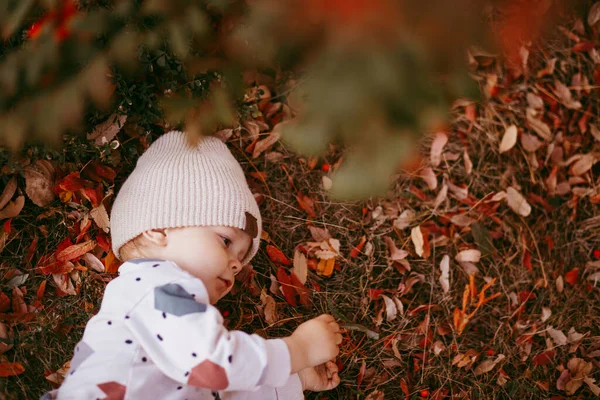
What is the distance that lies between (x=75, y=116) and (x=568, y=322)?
229 centimetres

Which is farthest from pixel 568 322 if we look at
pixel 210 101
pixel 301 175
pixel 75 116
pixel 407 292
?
pixel 75 116

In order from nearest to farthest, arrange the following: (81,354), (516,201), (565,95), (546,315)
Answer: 1. (81,354)
2. (546,315)
3. (516,201)
4. (565,95)

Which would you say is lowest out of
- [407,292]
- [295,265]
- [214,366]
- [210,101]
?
[407,292]

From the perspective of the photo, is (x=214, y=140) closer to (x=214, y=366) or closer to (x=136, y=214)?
(x=136, y=214)

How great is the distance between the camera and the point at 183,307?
5.13 ft

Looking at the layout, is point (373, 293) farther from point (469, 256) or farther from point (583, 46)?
point (583, 46)

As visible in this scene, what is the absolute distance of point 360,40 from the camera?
87 centimetres

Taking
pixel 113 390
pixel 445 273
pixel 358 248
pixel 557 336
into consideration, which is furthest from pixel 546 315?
pixel 113 390

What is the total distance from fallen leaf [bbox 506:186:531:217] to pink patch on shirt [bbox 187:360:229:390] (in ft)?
5.52

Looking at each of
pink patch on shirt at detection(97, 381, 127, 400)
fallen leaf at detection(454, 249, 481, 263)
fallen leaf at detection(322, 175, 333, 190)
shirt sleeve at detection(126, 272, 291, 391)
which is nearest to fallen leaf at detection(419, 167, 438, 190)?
fallen leaf at detection(454, 249, 481, 263)

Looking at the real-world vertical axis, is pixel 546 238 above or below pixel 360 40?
below

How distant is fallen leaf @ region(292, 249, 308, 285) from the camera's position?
7.67ft

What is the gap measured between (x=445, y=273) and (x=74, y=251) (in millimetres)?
1668

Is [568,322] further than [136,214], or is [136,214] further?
[568,322]
